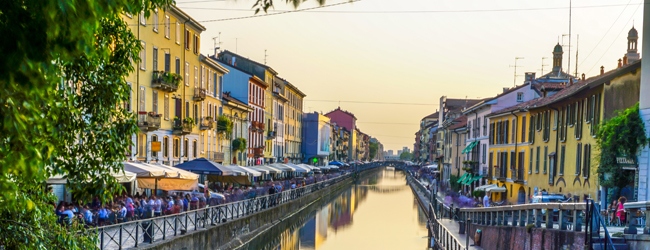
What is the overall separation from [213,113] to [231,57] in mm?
18752

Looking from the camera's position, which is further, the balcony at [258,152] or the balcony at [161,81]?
the balcony at [258,152]

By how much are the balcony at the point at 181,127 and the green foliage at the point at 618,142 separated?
21674 millimetres

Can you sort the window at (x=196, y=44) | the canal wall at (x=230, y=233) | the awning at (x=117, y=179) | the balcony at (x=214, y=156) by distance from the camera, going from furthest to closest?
1. the balcony at (x=214, y=156)
2. the window at (x=196, y=44)
3. the canal wall at (x=230, y=233)
4. the awning at (x=117, y=179)

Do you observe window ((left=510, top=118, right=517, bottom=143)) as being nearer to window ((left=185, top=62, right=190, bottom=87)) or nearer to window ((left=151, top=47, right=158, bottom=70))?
window ((left=185, top=62, right=190, bottom=87))

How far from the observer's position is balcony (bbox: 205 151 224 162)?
133 feet

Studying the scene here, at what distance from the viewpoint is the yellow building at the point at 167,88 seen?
2936cm

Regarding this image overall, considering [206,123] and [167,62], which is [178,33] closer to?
[167,62]

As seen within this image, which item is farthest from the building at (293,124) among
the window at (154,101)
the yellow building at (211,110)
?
the window at (154,101)

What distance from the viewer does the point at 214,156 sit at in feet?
137

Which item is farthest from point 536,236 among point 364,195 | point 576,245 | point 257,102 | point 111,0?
point 364,195

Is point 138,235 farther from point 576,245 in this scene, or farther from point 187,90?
point 187,90

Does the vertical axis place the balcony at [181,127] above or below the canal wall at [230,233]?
above

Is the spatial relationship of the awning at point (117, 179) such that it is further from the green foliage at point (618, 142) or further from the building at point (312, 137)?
the building at point (312, 137)

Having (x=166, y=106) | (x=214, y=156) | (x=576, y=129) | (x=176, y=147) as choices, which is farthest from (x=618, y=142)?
(x=214, y=156)
